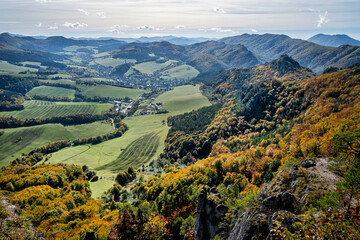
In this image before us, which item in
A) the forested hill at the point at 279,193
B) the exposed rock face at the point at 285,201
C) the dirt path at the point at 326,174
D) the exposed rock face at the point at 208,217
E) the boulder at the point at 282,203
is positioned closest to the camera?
the forested hill at the point at 279,193

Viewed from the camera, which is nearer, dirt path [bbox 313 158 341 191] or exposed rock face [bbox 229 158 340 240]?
exposed rock face [bbox 229 158 340 240]

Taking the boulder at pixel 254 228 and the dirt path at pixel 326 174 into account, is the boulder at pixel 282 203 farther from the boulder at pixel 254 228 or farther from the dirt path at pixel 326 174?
the dirt path at pixel 326 174

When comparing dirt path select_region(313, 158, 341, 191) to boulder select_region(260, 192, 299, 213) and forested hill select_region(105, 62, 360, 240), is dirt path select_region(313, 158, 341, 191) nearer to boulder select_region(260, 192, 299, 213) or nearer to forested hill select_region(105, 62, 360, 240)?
forested hill select_region(105, 62, 360, 240)

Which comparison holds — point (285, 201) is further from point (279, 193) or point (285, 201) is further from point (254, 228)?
point (254, 228)

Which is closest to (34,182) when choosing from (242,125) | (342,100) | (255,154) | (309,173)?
(255,154)

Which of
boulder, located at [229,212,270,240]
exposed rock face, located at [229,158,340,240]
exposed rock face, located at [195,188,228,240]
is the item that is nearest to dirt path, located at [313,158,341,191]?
exposed rock face, located at [229,158,340,240]

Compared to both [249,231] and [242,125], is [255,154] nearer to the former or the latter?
[249,231]

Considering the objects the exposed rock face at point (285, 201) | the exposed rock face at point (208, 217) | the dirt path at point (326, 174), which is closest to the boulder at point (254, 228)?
the exposed rock face at point (285, 201)
